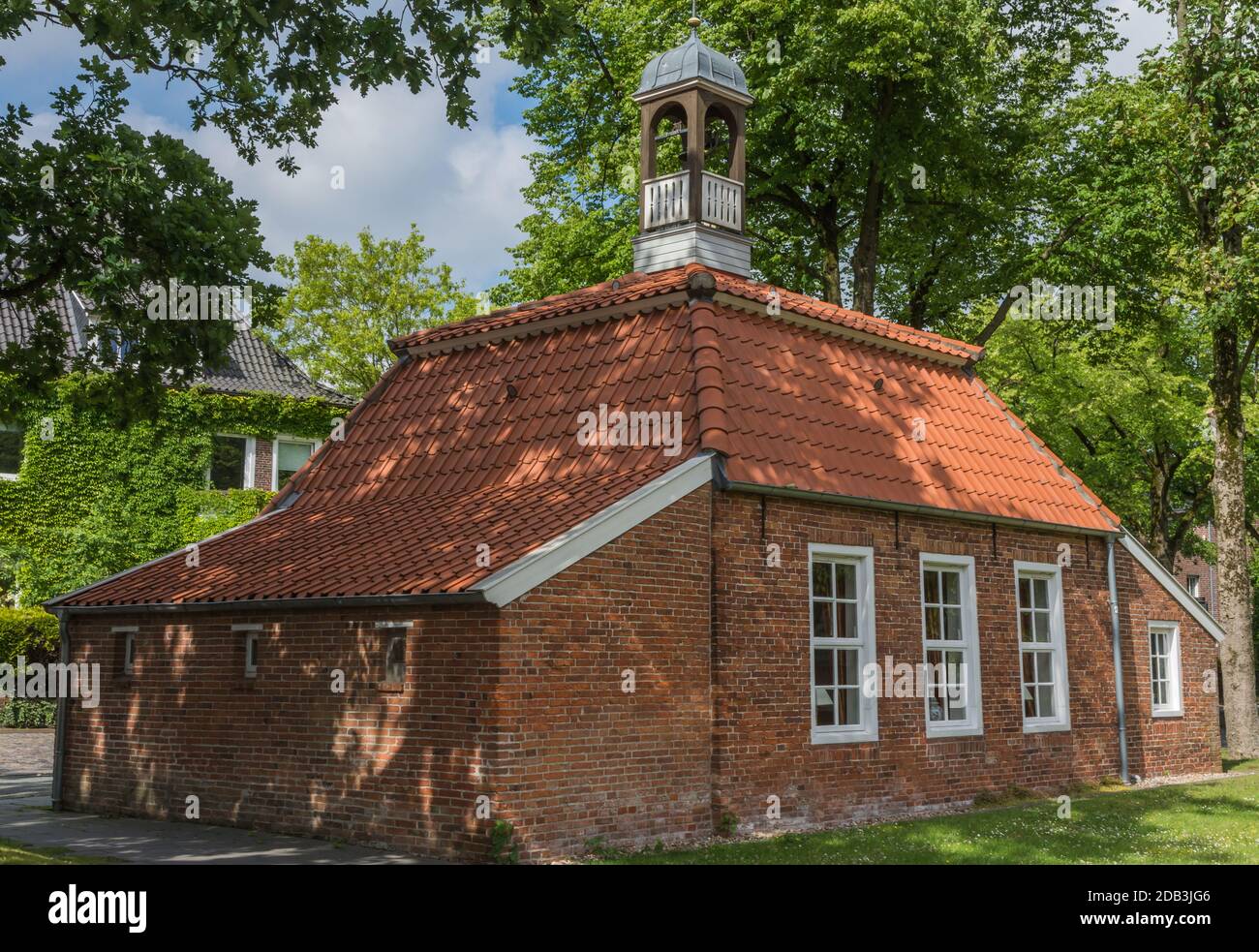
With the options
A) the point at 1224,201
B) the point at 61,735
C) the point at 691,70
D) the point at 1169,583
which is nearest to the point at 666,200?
the point at 691,70

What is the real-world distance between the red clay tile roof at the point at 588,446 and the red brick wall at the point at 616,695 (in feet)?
1.82

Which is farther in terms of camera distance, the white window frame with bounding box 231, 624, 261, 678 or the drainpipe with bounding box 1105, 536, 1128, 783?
the drainpipe with bounding box 1105, 536, 1128, 783

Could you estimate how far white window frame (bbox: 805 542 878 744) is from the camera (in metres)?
13.6

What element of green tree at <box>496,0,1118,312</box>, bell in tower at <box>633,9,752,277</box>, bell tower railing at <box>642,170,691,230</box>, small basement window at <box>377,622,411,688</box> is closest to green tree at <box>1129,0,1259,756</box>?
green tree at <box>496,0,1118,312</box>

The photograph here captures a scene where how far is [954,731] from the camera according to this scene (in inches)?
605

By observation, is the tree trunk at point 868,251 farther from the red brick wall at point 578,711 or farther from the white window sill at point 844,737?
the white window sill at point 844,737

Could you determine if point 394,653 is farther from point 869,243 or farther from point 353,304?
point 353,304

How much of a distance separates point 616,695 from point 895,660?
444 cm

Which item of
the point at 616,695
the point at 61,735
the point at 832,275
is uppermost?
the point at 832,275

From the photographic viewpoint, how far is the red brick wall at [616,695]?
10.7 meters

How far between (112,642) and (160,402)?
2810mm

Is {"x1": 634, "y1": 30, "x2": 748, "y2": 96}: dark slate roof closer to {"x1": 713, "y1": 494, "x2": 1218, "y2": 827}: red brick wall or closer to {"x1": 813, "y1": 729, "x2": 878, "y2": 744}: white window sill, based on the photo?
{"x1": 713, "y1": 494, "x2": 1218, "y2": 827}: red brick wall

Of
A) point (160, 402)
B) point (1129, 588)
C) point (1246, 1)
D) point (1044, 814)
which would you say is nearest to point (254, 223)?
point (160, 402)

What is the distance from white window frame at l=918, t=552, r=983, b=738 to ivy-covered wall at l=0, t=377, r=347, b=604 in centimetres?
1952
